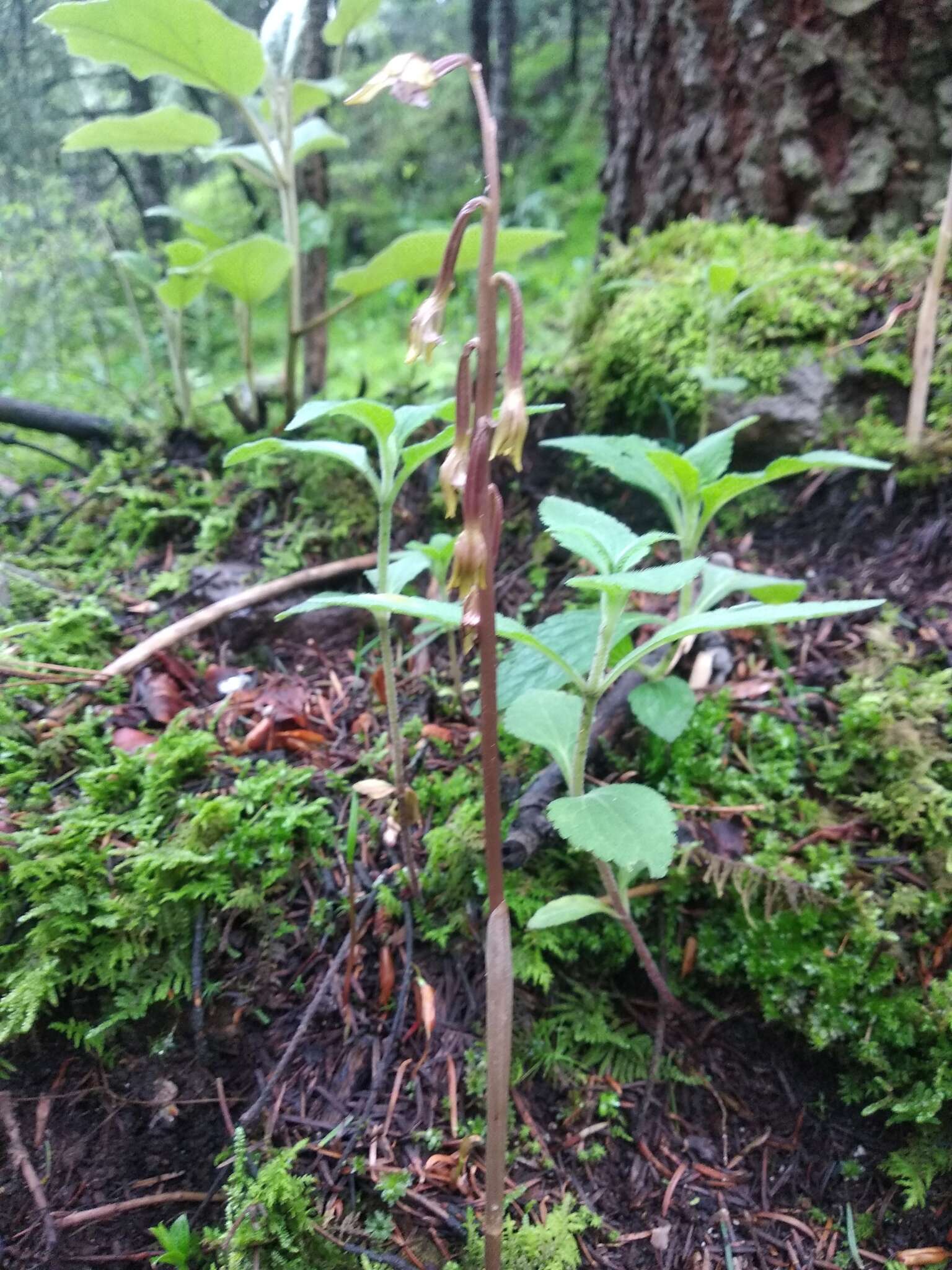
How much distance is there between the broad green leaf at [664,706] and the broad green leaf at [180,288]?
2.06 m

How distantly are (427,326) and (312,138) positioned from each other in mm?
2001

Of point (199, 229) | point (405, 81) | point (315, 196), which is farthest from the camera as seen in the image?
point (315, 196)

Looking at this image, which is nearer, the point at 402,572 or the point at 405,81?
the point at 405,81

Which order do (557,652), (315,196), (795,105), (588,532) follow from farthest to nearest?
1. (315,196)
2. (795,105)
3. (557,652)
4. (588,532)

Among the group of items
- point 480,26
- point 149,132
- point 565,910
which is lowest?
point 565,910

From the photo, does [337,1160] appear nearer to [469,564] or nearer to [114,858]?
[114,858]

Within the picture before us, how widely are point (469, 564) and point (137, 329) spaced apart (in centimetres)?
274

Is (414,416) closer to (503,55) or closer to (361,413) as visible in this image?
(361,413)

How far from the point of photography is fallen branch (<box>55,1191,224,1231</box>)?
1.18m

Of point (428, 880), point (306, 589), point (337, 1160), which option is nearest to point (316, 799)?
point (428, 880)

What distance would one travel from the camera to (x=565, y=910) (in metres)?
1.34

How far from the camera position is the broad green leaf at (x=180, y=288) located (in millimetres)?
2439

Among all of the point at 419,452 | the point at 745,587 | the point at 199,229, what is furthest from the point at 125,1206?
the point at 199,229

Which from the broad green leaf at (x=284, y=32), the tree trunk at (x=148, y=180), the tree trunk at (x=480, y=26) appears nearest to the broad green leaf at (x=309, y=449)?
the broad green leaf at (x=284, y=32)
